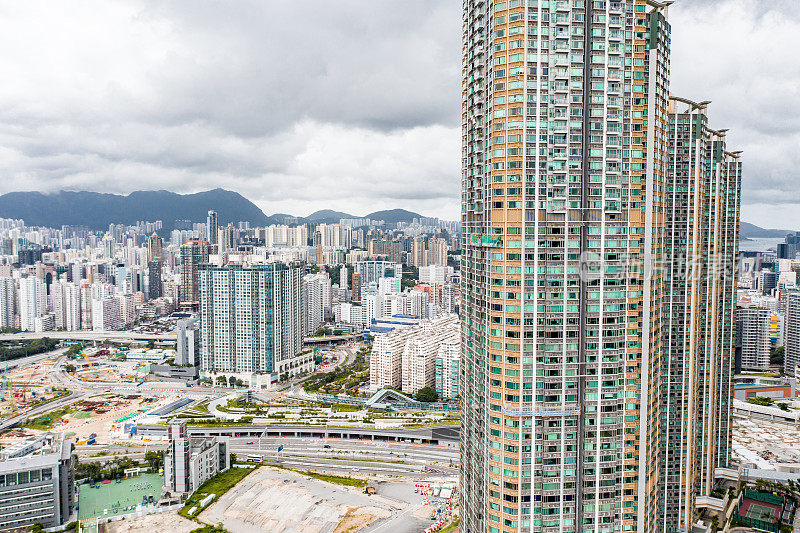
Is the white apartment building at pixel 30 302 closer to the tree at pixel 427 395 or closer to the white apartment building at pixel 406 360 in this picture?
the white apartment building at pixel 406 360

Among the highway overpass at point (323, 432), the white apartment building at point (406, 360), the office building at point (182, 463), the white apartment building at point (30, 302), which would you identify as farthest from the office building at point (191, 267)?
the office building at point (182, 463)

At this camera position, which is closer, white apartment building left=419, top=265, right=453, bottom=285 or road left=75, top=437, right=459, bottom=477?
road left=75, top=437, right=459, bottom=477

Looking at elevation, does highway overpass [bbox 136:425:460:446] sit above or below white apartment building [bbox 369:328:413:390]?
below

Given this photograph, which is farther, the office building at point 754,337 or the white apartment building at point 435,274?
the white apartment building at point 435,274

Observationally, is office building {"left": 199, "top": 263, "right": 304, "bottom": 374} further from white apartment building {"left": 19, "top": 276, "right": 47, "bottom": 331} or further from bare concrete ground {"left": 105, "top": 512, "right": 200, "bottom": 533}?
white apartment building {"left": 19, "top": 276, "right": 47, "bottom": 331}

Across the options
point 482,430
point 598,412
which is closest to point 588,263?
point 598,412

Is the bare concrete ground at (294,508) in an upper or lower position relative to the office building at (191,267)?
lower

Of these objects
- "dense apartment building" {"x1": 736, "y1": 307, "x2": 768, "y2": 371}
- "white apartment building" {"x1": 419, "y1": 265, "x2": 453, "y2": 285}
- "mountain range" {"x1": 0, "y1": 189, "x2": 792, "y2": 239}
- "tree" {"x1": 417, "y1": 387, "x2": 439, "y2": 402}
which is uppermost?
"mountain range" {"x1": 0, "y1": 189, "x2": 792, "y2": 239}

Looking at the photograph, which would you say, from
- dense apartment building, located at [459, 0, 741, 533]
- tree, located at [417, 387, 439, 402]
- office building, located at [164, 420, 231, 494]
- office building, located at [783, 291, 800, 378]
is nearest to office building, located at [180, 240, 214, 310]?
tree, located at [417, 387, 439, 402]

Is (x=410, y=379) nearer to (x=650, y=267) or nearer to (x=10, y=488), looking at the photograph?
(x=10, y=488)
